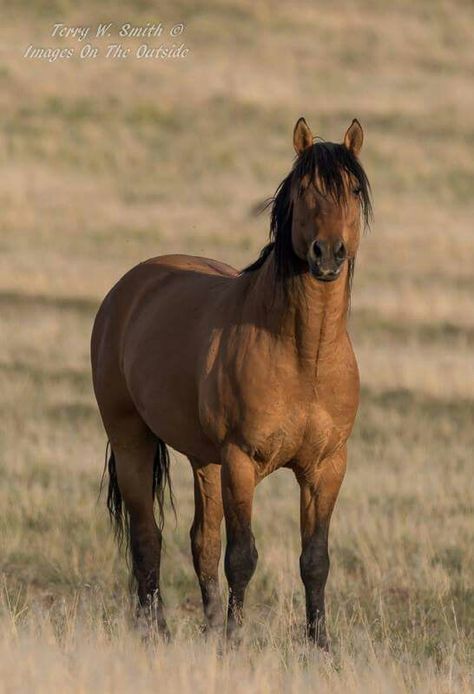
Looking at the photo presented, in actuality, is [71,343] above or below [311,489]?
above

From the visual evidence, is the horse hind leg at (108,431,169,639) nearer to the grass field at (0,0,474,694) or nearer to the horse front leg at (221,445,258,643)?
the grass field at (0,0,474,694)

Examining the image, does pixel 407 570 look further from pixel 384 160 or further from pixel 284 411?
pixel 384 160

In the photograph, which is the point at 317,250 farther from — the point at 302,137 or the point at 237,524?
the point at 237,524

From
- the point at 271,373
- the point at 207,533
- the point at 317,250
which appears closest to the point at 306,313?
the point at 271,373

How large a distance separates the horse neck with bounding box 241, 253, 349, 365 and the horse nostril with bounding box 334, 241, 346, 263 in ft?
1.34

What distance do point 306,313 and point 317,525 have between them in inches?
41.9

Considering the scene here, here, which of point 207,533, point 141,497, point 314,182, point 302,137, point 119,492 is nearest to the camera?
point 314,182

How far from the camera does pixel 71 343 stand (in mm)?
19953

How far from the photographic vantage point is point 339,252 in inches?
256

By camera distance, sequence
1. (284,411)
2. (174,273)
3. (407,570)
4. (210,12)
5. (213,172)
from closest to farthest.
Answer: (284,411), (174,273), (407,570), (213,172), (210,12)

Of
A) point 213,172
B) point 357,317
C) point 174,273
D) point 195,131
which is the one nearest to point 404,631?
point 174,273

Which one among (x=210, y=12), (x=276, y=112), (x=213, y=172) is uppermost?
(x=210, y=12)

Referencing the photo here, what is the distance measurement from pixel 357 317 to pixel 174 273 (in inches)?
566

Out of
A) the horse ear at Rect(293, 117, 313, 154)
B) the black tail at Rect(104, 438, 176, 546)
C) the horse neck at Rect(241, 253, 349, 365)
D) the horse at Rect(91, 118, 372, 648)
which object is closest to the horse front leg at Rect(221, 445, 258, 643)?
the horse at Rect(91, 118, 372, 648)
